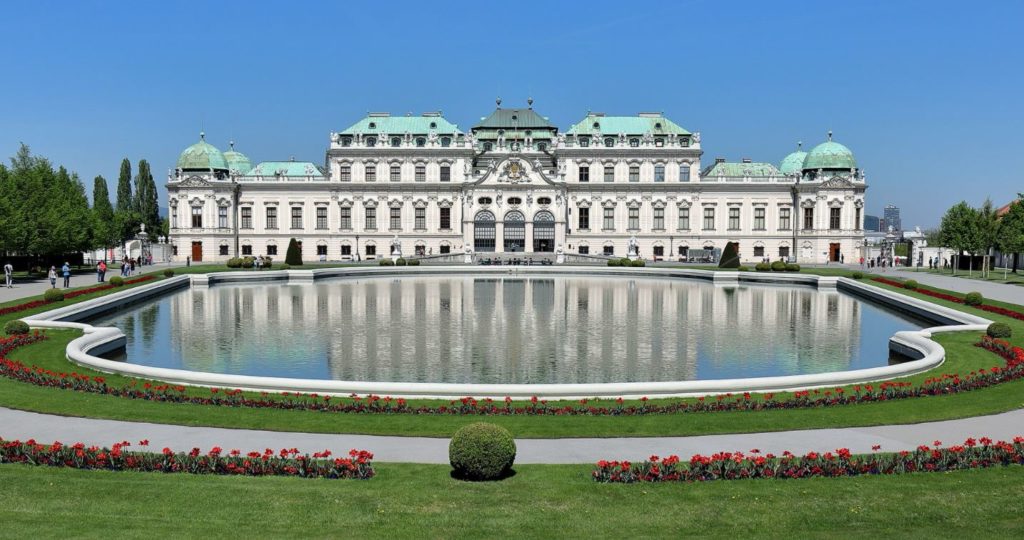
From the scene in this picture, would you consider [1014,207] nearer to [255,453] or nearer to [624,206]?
[624,206]

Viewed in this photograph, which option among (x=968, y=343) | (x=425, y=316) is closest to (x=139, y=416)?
(x=425, y=316)

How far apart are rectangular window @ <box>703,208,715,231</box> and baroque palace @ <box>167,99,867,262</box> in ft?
0.40

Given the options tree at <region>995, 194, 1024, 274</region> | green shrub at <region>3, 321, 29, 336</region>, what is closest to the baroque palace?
tree at <region>995, 194, 1024, 274</region>

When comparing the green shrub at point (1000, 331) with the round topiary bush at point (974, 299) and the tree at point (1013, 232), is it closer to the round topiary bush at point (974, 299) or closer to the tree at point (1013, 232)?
the round topiary bush at point (974, 299)

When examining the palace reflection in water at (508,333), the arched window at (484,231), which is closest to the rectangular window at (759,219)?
the arched window at (484,231)

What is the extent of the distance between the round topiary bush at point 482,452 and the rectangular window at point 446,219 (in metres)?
82.9

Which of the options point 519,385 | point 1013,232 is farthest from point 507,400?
point 1013,232

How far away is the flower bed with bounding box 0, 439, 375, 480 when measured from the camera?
39.1 feet

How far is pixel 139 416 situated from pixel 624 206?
81.3 metres

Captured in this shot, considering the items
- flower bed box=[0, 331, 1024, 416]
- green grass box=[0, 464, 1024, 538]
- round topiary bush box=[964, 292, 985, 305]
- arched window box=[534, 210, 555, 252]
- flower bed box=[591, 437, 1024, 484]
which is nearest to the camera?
green grass box=[0, 464, 1024, 538]

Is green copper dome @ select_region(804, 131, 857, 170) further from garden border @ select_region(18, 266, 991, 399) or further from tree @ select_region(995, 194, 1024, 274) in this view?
garden border @ select_region(18, 266, 991, 399)

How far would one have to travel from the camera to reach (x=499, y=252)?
9100cm

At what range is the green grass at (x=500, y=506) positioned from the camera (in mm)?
9938

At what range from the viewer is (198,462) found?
39.4ft
